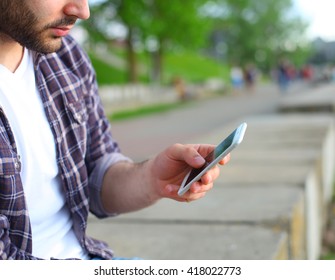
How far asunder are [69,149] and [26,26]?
1.28 feet

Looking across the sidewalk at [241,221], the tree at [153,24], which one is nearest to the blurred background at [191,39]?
the tree at [153,24]

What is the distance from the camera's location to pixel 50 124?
1.65 meters

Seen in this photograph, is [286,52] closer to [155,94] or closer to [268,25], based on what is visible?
[268,25]

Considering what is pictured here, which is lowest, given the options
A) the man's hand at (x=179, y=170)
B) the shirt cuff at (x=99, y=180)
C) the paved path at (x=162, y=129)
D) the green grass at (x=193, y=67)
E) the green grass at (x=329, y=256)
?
the green grass at (x=193, y=67)

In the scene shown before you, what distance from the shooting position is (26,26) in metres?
1.49

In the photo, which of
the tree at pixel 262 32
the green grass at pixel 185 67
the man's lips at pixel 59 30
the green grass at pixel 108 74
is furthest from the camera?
the tree at pixel 262 32

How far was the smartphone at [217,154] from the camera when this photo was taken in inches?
55.2

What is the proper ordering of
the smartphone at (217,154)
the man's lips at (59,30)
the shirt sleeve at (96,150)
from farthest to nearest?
the shirt sleeve at (96,150) → the man's lips at (59,30) → the smartphone at (217,154)

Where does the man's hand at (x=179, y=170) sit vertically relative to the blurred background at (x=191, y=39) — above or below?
above

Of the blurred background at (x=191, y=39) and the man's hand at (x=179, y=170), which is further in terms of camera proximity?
the blurred background at (x=191, y=39)

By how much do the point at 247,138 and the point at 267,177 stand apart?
2546 millimetres

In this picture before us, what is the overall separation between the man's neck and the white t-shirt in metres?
0.02

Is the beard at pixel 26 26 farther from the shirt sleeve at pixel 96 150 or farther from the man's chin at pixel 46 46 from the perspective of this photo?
the shirt sleeve at pixel 96 150

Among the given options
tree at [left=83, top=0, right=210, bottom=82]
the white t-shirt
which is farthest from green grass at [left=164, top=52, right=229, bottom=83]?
the white t-shirt
